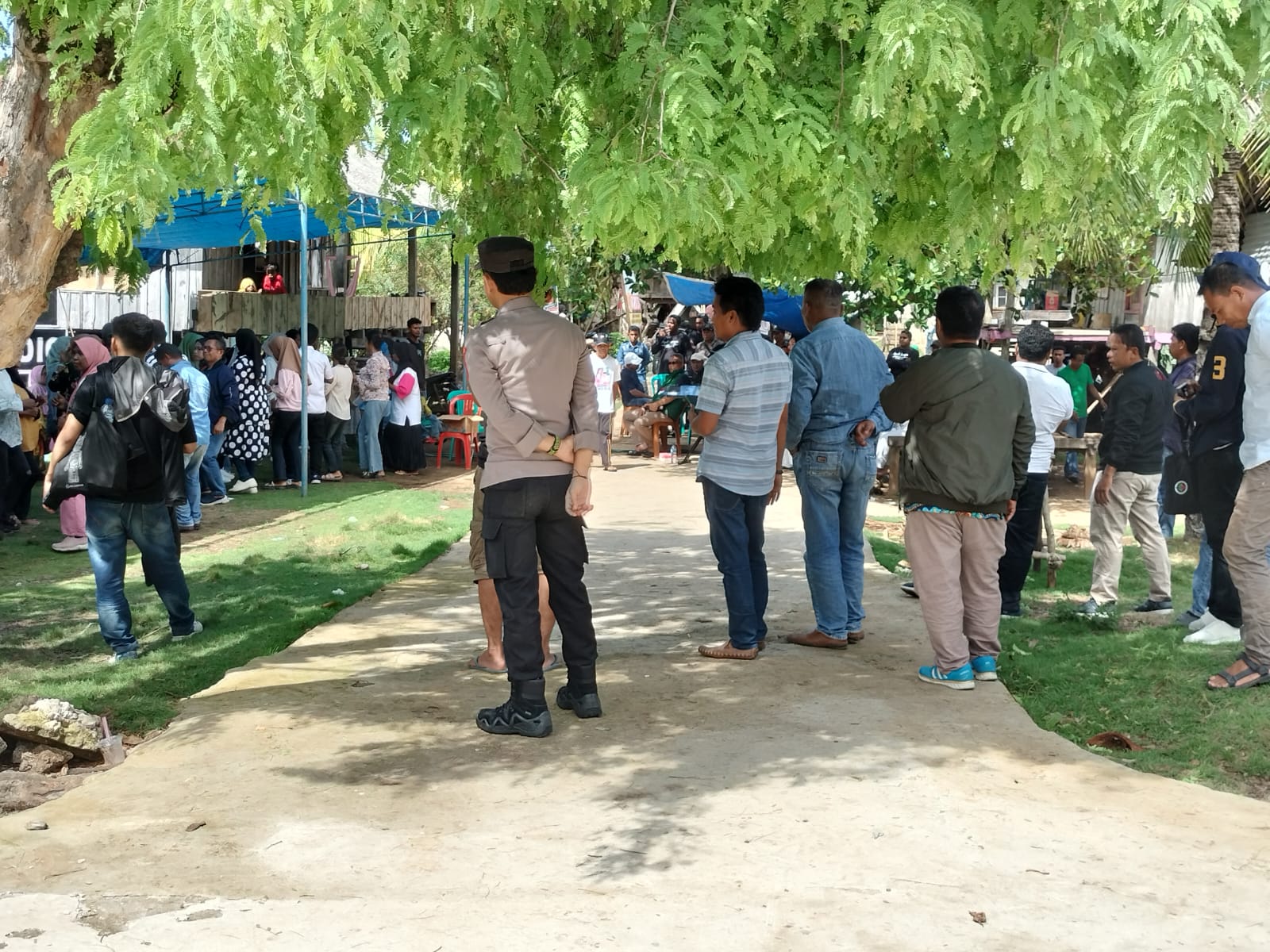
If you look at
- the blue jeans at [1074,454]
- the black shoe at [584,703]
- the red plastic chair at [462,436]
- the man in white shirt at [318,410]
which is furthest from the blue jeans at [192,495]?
the blue jeans at [1074,454]

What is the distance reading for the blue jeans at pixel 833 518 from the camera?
6.88m

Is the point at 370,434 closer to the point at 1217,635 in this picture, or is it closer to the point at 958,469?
the point at 1217,635

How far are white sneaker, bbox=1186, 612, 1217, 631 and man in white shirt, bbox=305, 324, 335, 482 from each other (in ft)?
32.1

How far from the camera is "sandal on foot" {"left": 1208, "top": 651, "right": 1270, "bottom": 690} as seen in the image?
20.2 ft

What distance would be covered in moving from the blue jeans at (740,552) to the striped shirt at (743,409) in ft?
0.23

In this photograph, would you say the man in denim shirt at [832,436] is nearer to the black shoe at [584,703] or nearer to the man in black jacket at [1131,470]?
the black shoe at [584,703]

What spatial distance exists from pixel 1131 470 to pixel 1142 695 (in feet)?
6.57

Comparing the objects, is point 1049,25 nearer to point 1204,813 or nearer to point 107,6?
point 1204,813

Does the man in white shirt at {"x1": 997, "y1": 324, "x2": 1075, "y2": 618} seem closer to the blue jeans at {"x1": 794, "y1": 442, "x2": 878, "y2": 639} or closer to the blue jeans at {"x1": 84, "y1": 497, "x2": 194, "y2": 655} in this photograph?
the blue jeans at {"x1": 794, "y1": 442, "x2": 878, "y2": 639}

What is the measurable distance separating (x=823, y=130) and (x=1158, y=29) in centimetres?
107

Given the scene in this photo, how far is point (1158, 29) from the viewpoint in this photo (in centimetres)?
418

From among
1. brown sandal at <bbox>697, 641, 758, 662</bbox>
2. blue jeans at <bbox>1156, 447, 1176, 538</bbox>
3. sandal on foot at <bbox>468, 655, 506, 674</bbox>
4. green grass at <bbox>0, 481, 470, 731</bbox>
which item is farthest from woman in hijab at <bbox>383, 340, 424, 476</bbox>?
brown sandal at <bbox>697, 641, 758, 662</bbox>

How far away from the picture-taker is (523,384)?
5.28 m

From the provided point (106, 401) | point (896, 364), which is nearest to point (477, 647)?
point (106, 401)
